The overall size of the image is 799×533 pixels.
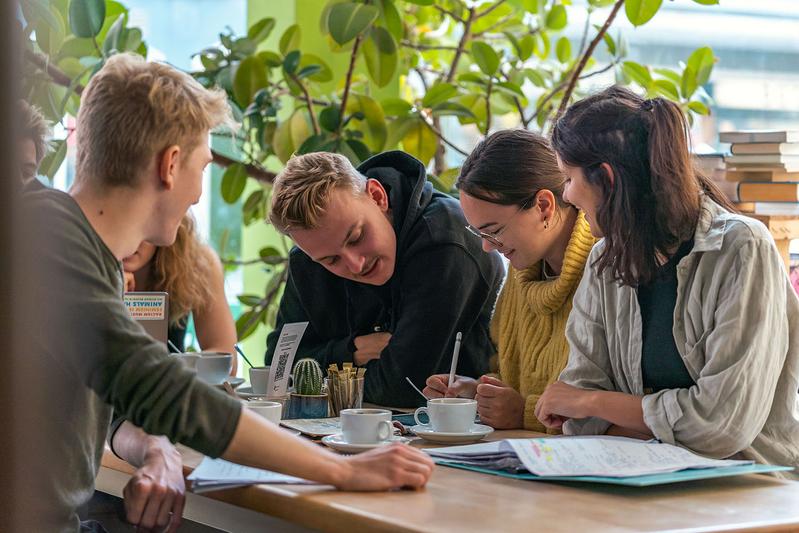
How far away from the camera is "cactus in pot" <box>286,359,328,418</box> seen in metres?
1.92

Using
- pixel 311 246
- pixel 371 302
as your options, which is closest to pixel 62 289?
pixel 311 246

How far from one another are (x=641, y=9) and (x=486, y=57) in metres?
0.54

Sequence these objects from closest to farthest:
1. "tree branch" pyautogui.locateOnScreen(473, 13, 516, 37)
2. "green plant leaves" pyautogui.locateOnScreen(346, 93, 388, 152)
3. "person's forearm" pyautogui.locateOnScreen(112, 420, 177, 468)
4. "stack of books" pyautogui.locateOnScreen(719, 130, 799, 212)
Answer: "person's forearm" pyautogui.locateOnScreen(112, 420, 177, 468) → "stack of books" pyautogui.locateOnScreen(719, 130, 799, 212) → "green plant leaves" pyautogui.locateOnScreen(346, 93, 388, 152) → "tree branch" pyautogui.locateOnScreen(473, 13, 516, 37)

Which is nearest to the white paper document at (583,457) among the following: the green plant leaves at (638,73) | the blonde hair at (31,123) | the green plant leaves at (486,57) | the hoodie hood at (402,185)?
the hoodie hood at (402,185)

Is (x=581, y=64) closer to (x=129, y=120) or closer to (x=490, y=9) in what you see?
(x=490, y=9)

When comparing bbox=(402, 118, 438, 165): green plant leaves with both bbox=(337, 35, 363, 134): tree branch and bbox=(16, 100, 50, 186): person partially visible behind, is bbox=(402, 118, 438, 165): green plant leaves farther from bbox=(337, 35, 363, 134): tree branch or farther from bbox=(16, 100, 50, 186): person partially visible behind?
bbox=(16, 100, 50, 186): person partially visible behind

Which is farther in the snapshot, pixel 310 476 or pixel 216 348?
pixel 216 348

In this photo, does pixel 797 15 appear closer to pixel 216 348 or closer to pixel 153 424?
pixel 216 348

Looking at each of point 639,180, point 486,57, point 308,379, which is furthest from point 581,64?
point 308,379

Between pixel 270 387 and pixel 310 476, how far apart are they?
77 centimetres

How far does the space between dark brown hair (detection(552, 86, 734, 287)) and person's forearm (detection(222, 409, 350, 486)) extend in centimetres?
68

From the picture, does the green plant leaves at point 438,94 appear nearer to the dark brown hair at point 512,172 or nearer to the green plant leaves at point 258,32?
the green plant leaves at point 258,32

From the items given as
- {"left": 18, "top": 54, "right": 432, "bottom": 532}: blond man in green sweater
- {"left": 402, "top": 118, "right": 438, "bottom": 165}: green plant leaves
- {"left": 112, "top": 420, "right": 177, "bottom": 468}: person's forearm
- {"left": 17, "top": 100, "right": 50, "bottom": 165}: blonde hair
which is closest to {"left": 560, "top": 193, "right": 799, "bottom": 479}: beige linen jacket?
{"left": 18, "top": 54, "right": 432, "bottom": 532}: blond man in green sweater

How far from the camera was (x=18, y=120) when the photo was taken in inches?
13.8
